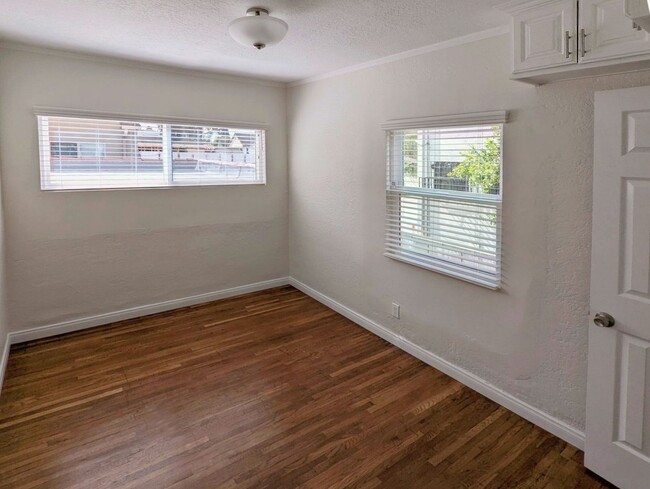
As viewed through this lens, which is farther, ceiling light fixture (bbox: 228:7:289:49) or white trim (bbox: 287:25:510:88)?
white trim (bbox: 287:25:510:88)

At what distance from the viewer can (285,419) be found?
2545 millimetres

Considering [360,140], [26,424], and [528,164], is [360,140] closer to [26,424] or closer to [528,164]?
[528,164]

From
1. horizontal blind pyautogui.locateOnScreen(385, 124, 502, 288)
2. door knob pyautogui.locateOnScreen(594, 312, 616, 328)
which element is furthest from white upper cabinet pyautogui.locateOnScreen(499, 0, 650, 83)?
door knob pyautogui.locateOnScreen(594, 312, 616, 328)

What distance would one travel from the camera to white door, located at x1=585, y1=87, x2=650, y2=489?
1826 millimetres

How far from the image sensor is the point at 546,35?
6.64ft

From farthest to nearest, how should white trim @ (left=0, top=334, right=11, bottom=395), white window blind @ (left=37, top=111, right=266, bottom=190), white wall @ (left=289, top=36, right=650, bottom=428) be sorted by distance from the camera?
white window blind @ (left=37, top=111, right=266, bottom=190)
white trim @ (left=0, top=334, right=11, bottom=395)
white wall @ (left=289, top=36, right=650, bottom=428)

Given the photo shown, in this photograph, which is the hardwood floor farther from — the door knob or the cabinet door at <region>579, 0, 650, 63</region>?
the cabinet door at <region>579, 0, 650, 63</region>

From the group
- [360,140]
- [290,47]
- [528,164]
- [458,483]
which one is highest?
[290,47]

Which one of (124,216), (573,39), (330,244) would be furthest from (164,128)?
(573,39)

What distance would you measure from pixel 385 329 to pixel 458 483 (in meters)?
1.70

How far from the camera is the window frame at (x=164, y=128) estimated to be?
3.53 m

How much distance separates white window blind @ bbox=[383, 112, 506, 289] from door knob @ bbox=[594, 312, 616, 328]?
0.71 meters

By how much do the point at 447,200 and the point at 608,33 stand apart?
139 cm

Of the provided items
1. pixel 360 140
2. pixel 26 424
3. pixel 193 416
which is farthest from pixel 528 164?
pixel 26 424
